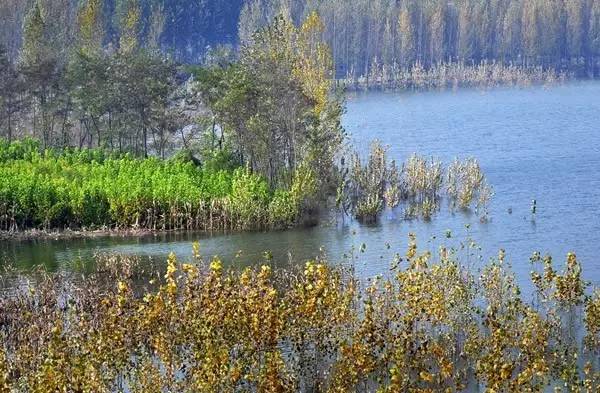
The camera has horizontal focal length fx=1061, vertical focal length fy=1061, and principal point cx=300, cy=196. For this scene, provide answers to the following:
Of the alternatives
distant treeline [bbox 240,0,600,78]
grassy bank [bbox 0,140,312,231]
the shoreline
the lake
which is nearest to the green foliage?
grassy bank [bbox 0,140,312,231]

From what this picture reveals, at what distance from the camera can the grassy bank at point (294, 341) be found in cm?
1562

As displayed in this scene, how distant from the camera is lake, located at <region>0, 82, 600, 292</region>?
30.7 meters

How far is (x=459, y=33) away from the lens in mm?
102250

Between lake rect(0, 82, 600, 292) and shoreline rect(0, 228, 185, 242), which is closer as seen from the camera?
lake rect(0, 82, 600, 292)

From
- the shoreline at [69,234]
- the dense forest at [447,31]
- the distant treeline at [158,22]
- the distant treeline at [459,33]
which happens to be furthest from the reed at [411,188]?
the distant treeline at [459,33]

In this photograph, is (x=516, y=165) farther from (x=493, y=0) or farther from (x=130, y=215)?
(x=493, y=0)

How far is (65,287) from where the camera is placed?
86.3ft

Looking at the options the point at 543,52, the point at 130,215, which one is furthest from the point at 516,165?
the point at 543,52

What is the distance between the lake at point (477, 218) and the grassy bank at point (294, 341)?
5018 millimetres

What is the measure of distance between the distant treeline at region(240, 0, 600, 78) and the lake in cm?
3109

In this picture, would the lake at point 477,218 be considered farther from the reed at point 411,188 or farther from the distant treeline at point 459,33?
the distant treeline at point 459,33

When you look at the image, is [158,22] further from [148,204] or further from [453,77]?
[148,204]

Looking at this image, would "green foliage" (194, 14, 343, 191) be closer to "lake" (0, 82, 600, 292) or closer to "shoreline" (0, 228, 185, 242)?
"lake" (0, 82, 600, 292)

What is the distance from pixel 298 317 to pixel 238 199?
1685cm
